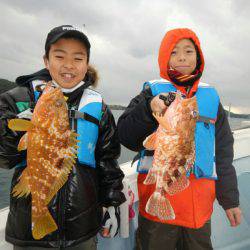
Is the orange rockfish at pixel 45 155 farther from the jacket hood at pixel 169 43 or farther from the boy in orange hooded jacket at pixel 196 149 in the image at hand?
the jacket hood at pixel 169 43

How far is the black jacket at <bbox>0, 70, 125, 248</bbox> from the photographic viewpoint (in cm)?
287

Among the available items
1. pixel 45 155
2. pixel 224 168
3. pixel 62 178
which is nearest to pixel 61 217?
pixel 62 178

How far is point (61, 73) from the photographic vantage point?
10.7 ft

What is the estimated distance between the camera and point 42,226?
2.61 m

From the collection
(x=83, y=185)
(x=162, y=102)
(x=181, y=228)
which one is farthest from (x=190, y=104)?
(x=181, y=228)

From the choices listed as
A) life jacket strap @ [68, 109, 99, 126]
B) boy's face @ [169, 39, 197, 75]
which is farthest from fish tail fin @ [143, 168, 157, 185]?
boy's face @ [169, 39, 197, 75]

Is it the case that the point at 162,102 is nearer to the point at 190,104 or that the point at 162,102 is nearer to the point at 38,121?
the point at 190,104

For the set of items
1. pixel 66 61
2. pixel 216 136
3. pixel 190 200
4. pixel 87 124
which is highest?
pixel 66 61

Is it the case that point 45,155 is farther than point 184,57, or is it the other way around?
point 184,57

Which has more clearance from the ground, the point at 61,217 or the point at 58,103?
the point at 58,103

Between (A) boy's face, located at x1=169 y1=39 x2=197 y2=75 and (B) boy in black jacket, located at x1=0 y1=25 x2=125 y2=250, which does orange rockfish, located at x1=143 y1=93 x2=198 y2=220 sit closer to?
(B) boy in black jacket, located at x1=0 y1=25 x2=125 y2=250

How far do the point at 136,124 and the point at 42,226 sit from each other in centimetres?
143

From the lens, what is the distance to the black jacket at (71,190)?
9.40 feet

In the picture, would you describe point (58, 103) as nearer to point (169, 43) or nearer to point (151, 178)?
point (151, 178)
